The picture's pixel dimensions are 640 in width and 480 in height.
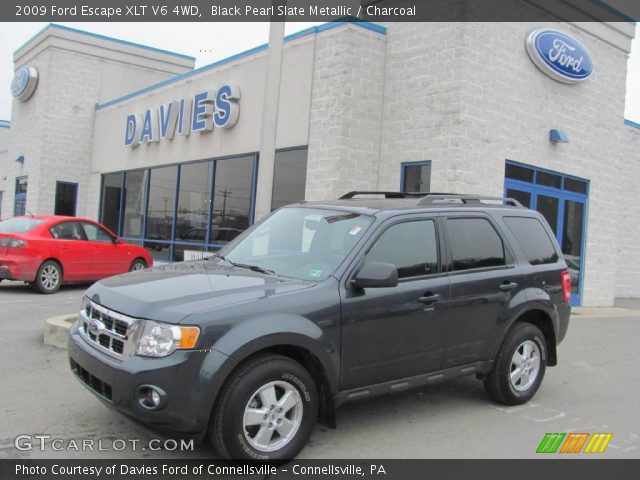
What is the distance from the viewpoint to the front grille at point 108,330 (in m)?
3.72

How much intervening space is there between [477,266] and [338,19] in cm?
789

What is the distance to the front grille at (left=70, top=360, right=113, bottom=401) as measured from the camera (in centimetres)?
376

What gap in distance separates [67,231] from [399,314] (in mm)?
9361

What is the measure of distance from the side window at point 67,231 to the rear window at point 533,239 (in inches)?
361

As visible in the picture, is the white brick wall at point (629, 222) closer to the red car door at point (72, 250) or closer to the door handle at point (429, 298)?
the red car door at point (72, 250)

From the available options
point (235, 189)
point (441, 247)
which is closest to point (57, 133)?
point (235, 189)

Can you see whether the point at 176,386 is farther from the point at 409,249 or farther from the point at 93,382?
the point at 409,249

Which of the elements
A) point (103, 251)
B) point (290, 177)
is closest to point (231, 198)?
point (290, 177)

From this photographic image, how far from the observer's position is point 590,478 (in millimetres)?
3998

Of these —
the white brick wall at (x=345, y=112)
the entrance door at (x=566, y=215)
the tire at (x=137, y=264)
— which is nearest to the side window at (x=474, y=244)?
the white brick wall at (x=345, y=112)

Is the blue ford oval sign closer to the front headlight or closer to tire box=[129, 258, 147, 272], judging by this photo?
tire box=[129, 258, 147, 272]

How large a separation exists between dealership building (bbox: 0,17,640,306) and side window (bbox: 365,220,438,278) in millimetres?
3258

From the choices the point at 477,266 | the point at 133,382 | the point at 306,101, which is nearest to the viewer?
the point at 133,382

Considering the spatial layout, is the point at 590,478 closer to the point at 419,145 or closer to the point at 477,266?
the point at 477,266
